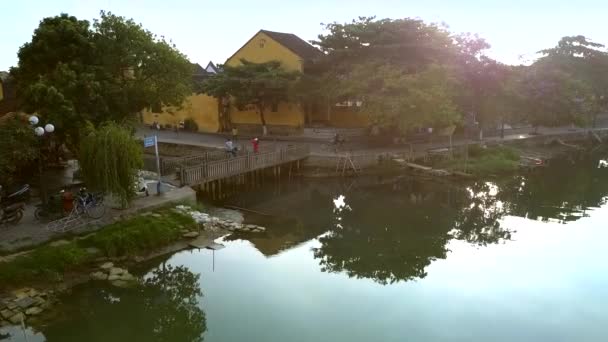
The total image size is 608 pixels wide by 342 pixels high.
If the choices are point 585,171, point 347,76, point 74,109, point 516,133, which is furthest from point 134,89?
Answer: point 516,133

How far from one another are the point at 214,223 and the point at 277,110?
23219 millimetres

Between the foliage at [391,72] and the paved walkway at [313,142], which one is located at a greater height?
the foliage at [391,72]

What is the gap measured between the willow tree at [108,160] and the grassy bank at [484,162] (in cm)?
2084

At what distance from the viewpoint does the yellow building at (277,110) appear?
124 ft

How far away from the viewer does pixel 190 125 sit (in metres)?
41.4

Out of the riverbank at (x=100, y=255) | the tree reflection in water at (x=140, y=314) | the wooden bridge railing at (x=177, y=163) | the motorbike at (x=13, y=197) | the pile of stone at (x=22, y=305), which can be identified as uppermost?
the wooden bridge railing at (x=177, y=163)

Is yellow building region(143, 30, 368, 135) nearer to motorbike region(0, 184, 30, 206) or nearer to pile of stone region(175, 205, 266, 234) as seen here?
pile of stone region(175, 205, 266, 234)

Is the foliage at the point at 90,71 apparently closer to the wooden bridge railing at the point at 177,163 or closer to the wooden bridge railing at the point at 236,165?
the wooden bridge railing at the point at 177,163

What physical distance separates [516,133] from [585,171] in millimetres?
13612

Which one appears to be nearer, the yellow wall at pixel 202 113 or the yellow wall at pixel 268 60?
the yellow wall at pixel 268 60

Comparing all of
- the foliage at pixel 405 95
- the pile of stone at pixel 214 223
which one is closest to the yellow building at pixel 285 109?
the foliage at pixel 405 95

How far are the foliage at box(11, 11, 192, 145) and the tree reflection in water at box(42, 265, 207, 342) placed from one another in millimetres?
8732

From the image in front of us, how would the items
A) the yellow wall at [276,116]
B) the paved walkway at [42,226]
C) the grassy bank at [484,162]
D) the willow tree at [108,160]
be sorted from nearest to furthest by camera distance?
the paved walkway at [42,226]
the willow tree at [108,160]
the grassy bank at [484,162]
the yellow wall at [276,116]

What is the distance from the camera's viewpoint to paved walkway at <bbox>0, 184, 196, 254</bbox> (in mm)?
13045
